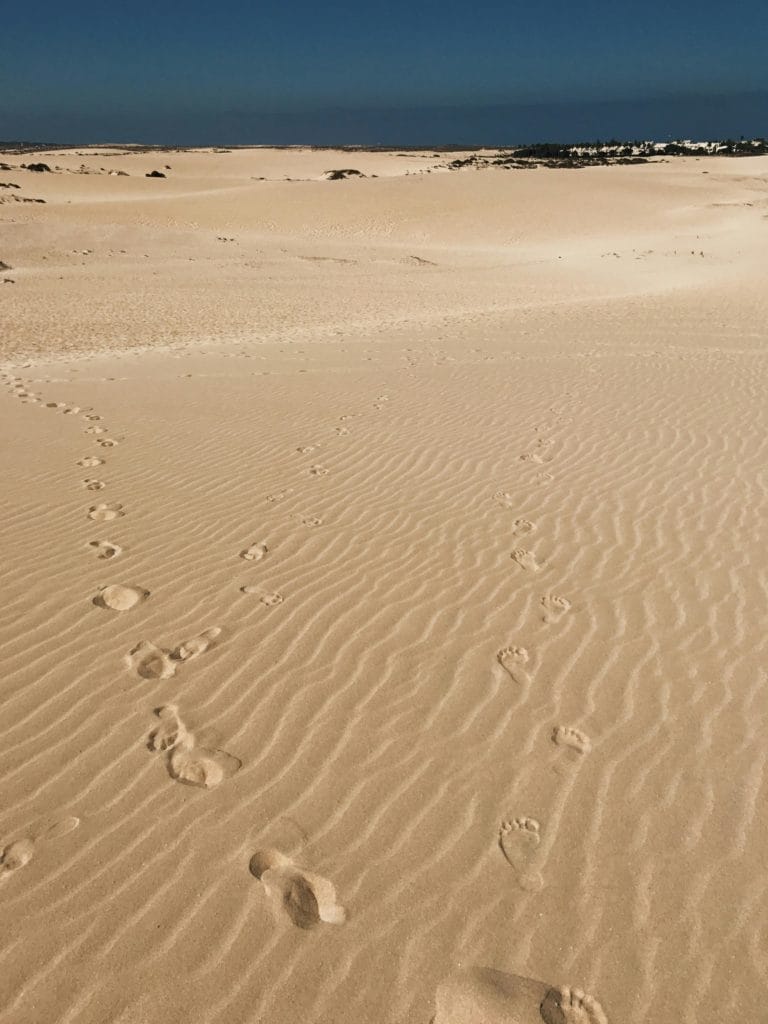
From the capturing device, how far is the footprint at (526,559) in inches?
194

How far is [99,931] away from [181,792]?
2.04 feet

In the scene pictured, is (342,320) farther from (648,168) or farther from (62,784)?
(648,168)

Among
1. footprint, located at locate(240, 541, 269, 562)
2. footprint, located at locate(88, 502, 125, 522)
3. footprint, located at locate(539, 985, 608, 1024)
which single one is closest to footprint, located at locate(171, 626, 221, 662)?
footprint, located at locate(240, 541, 269, 562)

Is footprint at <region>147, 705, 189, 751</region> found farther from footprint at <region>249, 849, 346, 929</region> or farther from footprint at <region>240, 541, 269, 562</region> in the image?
footprint at <region>240, 541, 269, 562</region>

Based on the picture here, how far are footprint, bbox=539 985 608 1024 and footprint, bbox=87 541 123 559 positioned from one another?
3.90 metres

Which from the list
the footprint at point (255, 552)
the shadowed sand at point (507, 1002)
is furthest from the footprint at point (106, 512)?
the shadowed sand at point (507, 1002)

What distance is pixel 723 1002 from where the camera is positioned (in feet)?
7.61

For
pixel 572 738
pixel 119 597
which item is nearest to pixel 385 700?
pixel 572 738

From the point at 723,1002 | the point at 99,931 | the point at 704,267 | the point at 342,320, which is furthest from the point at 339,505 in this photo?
the point at 704,267

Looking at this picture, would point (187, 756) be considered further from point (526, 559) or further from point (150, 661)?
point (526, 559)

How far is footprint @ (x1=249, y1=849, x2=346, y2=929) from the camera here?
8.38ft

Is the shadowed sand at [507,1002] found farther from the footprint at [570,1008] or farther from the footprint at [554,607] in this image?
the footprint at [554,607]

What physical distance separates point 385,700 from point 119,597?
6.41 feet

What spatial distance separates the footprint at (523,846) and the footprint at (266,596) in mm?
2077
